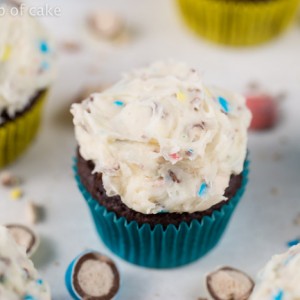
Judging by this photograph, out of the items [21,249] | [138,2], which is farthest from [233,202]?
[138,2]

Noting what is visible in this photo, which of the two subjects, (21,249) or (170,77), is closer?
(21,249)

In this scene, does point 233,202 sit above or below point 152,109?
below

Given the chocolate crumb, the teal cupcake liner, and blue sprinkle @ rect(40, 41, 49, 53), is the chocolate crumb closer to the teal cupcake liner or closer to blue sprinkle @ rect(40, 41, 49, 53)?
the teal cupcake liner

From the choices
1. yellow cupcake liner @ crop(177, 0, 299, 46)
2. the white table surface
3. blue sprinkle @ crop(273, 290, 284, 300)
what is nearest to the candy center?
the white table surface

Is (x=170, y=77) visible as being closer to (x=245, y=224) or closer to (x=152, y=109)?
(x=152, y=109)

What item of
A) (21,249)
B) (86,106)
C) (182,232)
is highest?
(86,106)

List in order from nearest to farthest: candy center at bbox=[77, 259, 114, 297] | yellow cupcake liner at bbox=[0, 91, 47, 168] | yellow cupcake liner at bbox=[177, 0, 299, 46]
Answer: candy center at bbox=[77, 259, 114, 297] < yellow cupcake liner at bbox=[0, 91, 47, 168] < yellow cupcake liner at bbox=[177, 0, 299, 46]
